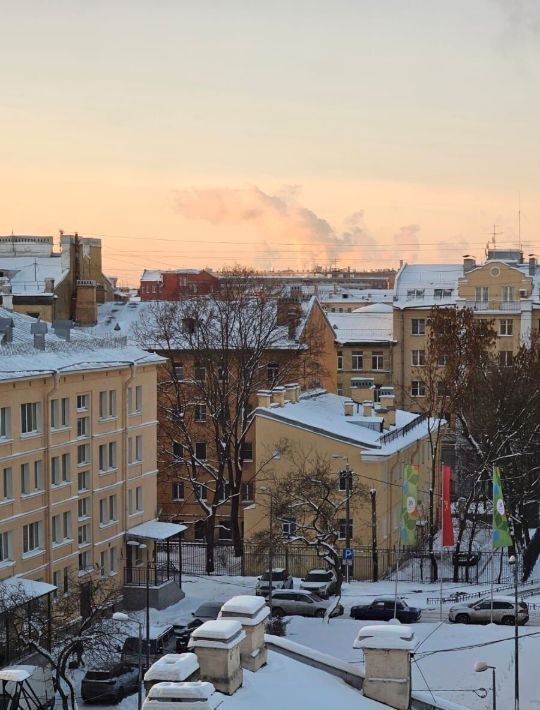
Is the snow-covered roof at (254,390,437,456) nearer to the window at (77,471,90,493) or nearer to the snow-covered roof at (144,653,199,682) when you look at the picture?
the window at (77,471,90,493)

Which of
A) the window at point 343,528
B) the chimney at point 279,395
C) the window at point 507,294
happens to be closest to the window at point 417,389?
the window at point 507,294

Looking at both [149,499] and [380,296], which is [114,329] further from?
[380,296]

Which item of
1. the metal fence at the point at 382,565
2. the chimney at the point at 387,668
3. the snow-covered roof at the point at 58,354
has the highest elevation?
the snow-covered roof at the point at 58,354

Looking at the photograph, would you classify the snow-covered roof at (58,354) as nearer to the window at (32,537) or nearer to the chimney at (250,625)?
the window at (32,537)

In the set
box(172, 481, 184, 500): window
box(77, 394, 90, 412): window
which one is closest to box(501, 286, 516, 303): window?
box(172, 481, 184, 500): window

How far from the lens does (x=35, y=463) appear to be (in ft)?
140

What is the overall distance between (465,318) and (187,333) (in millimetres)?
Result: 15914

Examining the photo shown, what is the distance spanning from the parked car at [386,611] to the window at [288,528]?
7903 mm

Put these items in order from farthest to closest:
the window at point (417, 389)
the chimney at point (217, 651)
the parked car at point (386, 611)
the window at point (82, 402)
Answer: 1. the window at point (417, 389)
2. the window at point (82, 402)
3. the parked car at point (386, 611)
4. the chimney at point (217, 651)

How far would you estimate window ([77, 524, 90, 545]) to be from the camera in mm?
45594

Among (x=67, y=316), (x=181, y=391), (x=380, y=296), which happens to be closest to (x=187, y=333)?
(x=181, y=391)

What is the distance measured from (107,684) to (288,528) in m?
18.4

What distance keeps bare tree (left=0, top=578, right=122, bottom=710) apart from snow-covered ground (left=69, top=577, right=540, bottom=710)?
6.66ft

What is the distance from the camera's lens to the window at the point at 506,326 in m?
93.1
